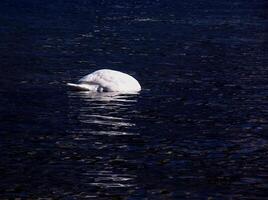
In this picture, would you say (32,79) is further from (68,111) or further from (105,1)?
(105,1)

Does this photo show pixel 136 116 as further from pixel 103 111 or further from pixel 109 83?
pixel 109 83

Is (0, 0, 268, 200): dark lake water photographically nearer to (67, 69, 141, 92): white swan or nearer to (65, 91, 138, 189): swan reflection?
(65, 91, 138, 189): swan reflection

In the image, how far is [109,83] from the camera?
3316 cm

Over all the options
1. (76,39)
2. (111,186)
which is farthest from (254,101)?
(76,39)

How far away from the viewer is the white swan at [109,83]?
33156mm

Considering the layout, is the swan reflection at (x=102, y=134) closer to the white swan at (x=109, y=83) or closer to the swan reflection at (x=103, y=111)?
the swan reflection at (x=103, y=111)

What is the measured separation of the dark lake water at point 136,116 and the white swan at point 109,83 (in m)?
0.51

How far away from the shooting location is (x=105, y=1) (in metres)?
79.5

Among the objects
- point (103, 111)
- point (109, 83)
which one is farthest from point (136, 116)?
point (109, 83)

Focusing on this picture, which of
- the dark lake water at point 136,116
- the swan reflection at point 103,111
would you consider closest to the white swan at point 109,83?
the swan reflection at point 103,111

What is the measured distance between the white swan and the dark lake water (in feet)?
1.67

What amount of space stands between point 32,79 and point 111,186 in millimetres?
15249

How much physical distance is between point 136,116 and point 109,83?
509 centimetres

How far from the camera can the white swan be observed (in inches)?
1305
